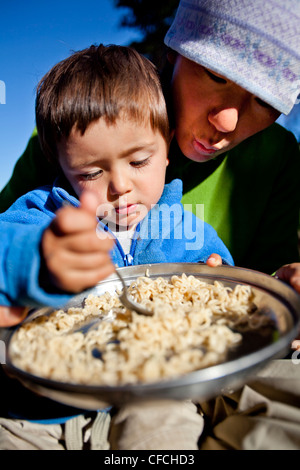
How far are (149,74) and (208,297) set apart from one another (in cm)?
71

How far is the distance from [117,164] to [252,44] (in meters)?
0.48

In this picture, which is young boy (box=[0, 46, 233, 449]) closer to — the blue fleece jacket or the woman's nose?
the blue fleece jacket

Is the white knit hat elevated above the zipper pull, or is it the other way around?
the white knit hat

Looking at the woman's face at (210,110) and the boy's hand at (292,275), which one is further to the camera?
the woman's face at (210,110)

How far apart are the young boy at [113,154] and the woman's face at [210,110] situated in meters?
0.07

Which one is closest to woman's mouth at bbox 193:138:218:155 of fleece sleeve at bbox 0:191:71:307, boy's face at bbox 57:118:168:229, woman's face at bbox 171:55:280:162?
woman's face at bbox 171:55:280:162

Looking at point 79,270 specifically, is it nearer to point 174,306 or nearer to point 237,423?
point 174,306

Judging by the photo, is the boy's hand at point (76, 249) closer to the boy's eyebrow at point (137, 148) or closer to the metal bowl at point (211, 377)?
the metal bowl at point (211, 377)

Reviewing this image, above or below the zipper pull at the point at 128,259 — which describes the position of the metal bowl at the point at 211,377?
above

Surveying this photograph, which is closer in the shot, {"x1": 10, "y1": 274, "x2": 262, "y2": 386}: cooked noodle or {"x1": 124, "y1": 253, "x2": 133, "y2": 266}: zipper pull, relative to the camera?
{"x1": 10, "y1": 274, "x2": 262, "y2": 386}: cooked noodle

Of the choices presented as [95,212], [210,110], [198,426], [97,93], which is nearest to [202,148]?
[210,110]

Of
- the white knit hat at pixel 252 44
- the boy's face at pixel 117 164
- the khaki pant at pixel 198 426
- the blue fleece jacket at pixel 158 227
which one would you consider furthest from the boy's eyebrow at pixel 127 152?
the khaki pant at pixel 198 426

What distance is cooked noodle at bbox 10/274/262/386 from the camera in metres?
0.64

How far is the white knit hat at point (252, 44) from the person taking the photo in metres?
0.99
